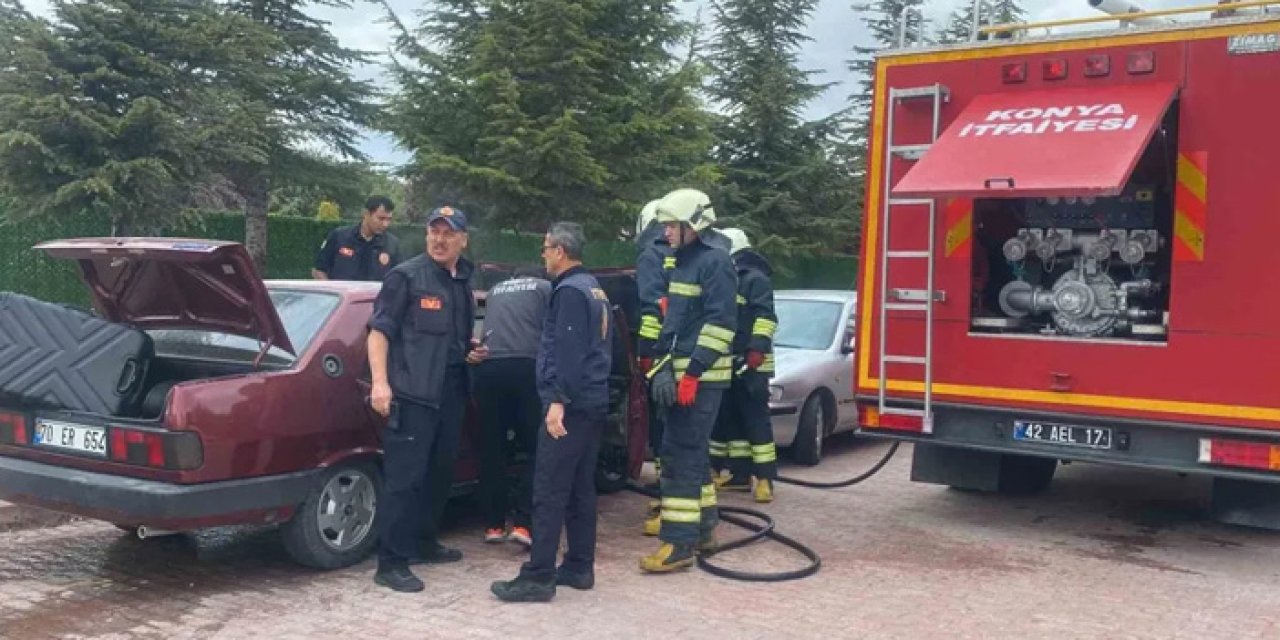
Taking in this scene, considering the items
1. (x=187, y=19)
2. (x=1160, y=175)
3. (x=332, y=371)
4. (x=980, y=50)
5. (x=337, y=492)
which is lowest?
(x=337, y=492)

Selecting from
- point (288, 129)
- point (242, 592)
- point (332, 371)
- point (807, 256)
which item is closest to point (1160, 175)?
point (332, 371)

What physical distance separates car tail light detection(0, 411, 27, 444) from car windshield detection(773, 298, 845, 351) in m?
6.15

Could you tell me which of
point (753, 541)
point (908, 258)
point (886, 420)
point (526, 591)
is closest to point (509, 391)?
point (526, 591)

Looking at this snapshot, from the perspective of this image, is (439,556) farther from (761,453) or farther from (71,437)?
(761,453)

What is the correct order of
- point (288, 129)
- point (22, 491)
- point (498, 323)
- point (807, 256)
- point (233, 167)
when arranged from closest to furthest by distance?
1. point (22, 491)
2. point (498, 323)
3. point (233, 167)
4. point (288, 129)
5. point (807, 256)

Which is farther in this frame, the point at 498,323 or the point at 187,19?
the point at 187,19

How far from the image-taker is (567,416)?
5.67m

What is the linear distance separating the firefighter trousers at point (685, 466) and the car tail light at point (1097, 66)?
2824mm

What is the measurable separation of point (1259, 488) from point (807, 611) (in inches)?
118

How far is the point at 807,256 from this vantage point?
81.1ft

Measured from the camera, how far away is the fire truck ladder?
7.15 m

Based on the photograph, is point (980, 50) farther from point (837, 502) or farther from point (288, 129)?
point (288, 129)

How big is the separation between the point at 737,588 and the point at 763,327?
7.42 feet

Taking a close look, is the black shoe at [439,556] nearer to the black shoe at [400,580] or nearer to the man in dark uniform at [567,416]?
the black shoe at [400,580]
